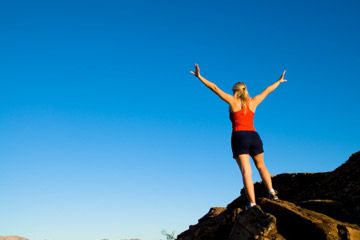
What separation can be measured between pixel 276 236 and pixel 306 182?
259 inches

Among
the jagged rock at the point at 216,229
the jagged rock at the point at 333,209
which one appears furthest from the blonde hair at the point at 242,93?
the jagged rock at the point at 333,209

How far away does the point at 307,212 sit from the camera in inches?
380

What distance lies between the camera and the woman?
10.3m

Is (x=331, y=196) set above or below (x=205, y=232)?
above

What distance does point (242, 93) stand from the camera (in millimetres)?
10820

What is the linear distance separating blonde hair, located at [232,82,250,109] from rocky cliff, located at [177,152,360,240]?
2.64 metres

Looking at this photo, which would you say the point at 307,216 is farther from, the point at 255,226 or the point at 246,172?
the point at 246,172

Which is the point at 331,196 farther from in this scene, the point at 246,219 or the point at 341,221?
the point at 246,219

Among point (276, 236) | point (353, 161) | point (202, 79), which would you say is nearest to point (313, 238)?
point (276, 236)

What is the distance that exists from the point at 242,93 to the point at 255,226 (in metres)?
3.54

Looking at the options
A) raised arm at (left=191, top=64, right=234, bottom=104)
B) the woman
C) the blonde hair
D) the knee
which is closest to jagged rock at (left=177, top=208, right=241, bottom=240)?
the woman

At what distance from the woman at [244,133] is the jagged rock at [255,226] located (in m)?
0.50

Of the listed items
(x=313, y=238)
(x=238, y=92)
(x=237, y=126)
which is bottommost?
(x=313, y=238)

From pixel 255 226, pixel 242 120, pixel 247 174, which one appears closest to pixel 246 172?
pixel 247 174
